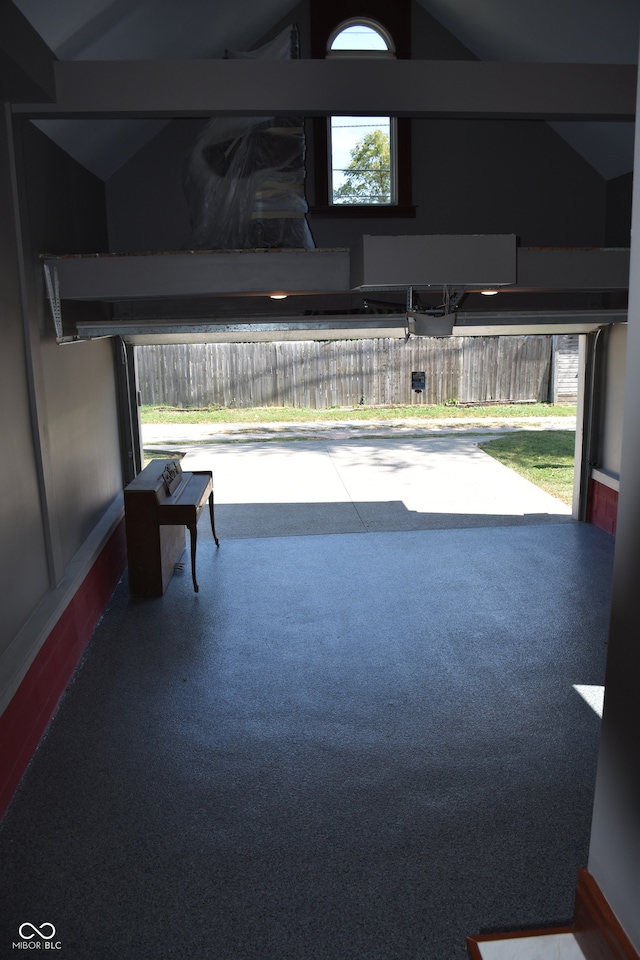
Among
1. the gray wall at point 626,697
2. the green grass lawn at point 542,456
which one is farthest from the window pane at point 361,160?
the gray wall at point 626,697

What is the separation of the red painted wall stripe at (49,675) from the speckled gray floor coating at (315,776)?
0.12 meters

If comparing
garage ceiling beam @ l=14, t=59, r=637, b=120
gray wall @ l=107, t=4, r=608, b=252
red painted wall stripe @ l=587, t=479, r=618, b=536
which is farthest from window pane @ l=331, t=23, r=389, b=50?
red painted wall stripe @ l=587, t=479, r=618, b=536

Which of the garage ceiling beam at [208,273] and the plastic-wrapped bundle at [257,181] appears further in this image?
the plastic-wrapped bundle at [257,181]

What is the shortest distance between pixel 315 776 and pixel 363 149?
6498 millimetres

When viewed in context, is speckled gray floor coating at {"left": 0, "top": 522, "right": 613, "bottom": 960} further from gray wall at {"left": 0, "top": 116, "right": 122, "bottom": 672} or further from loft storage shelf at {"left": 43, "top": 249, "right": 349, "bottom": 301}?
loft storage shelf at {"left": 43, "top": 249, "right": 349, "bottom": 301}

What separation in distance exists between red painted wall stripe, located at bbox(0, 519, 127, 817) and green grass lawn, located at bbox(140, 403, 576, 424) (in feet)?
33.5

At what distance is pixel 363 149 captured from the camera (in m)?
8.14

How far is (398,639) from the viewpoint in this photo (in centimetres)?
634

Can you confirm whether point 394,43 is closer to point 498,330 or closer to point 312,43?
point 312,43

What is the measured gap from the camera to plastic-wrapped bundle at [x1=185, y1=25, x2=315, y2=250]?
626 cm

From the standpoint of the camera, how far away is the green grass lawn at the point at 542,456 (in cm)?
1161

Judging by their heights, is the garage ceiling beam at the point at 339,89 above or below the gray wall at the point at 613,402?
above

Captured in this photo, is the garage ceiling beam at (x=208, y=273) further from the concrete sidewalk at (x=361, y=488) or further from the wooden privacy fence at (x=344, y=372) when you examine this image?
the wooden privacy fence at (x=344, y=372)

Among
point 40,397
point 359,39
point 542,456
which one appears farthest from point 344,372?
point 40,397
